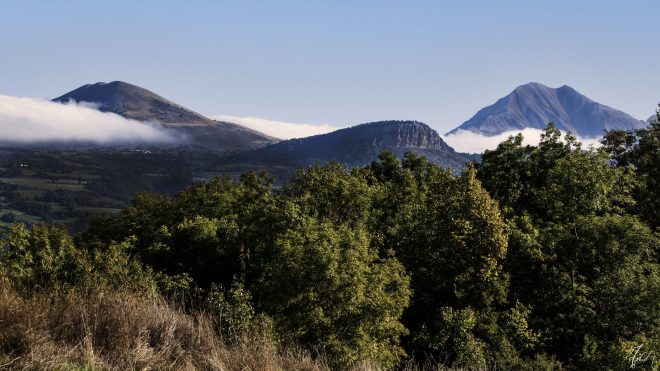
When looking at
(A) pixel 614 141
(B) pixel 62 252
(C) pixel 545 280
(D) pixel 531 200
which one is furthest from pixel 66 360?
(A) pixel 614 141

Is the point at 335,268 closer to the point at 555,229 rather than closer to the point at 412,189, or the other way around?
the point at 555,229

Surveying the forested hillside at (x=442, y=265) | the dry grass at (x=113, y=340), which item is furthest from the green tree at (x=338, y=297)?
the dry grass at (x=113, y=340)

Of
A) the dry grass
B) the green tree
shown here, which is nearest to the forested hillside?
the green tree

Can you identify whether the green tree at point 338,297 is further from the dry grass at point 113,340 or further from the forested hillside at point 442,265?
the dry grass at point 113,340

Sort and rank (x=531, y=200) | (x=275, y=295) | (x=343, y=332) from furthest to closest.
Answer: (x=531, y=200)
(x=275, y=295)
(x=343, y=332)

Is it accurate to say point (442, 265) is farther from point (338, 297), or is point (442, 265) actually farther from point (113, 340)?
point (113, 340)

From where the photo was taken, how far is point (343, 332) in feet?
108

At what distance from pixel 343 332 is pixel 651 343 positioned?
1681 centimetres

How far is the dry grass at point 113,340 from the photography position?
9.05 meters

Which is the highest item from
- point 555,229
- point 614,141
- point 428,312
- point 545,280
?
point 614,141

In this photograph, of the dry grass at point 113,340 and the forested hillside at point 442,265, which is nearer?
the dry grass at point 113,340

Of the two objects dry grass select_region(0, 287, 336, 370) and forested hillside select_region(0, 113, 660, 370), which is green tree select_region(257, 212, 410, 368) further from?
dry grass select_region(0, 287, 336, 370)

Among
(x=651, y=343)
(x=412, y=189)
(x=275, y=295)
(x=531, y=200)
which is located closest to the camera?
(x=651, y=343)

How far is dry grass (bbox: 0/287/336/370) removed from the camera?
356 inches
